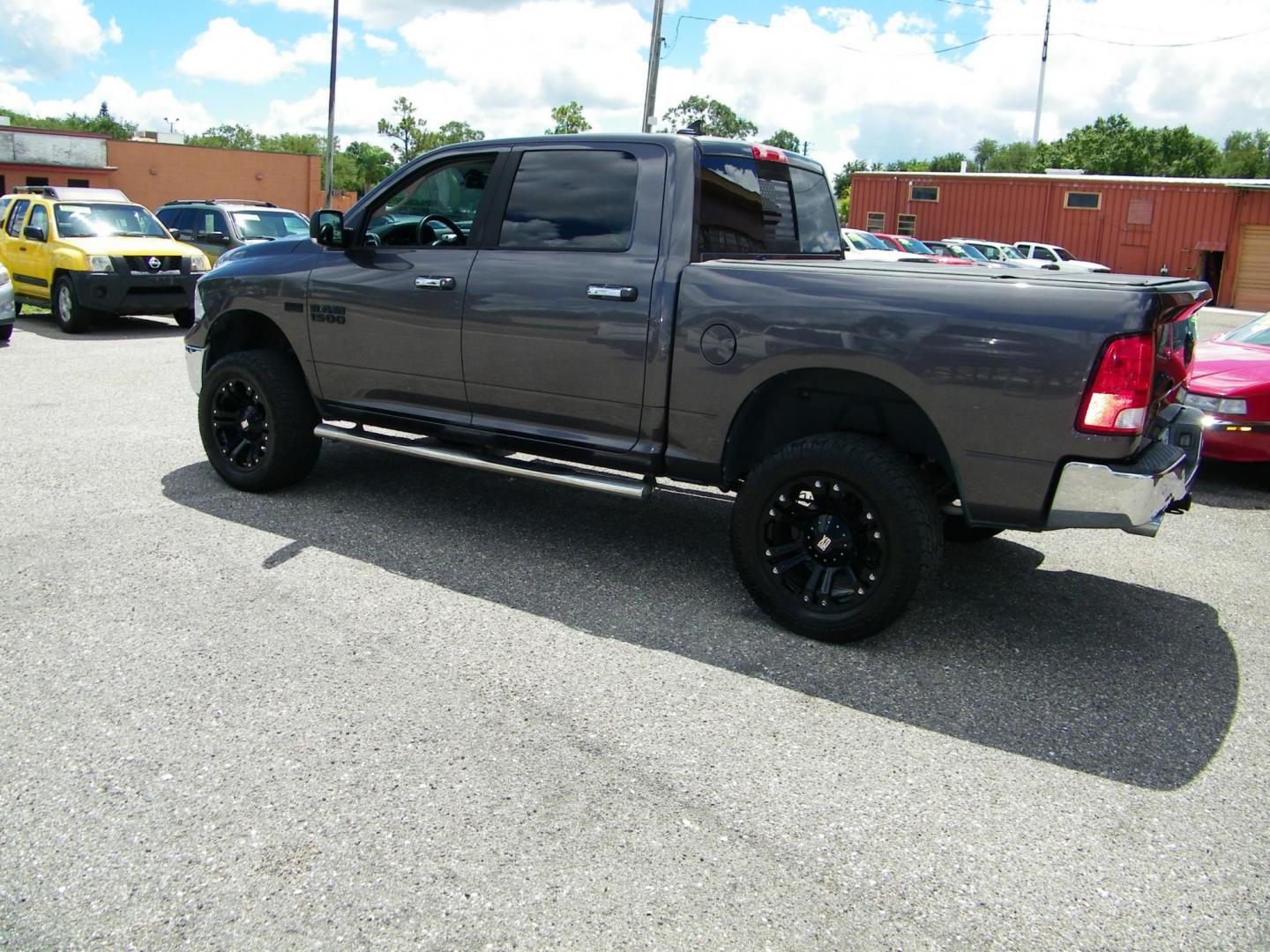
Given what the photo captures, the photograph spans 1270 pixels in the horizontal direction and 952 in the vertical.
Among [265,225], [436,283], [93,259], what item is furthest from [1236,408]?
[265,225]

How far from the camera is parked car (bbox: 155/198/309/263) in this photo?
16453mm

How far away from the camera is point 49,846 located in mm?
2775

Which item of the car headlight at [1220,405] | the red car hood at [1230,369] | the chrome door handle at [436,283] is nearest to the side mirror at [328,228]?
the chrome door handle at [436,283]

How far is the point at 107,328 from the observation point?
48.4 ft

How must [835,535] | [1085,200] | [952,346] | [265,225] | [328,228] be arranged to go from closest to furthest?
[952,346]
[835,535]
[328,228]
[265,225]
[1085,200]

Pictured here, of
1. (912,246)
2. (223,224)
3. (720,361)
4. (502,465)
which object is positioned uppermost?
(912,246)

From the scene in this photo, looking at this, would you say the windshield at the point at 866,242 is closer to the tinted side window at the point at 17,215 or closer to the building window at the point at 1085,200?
the tinted side window at the point at 17,215

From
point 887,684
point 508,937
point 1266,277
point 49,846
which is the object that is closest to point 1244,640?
point 887,684

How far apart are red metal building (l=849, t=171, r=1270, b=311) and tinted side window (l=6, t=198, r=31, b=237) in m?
34.5

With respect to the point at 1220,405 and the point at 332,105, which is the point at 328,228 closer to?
the point at 1220,405

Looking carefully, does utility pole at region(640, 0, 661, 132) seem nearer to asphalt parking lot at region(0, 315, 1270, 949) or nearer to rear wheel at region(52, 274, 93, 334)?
rear wheel at region(52, 274, 93, 334)

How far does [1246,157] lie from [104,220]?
414 feet

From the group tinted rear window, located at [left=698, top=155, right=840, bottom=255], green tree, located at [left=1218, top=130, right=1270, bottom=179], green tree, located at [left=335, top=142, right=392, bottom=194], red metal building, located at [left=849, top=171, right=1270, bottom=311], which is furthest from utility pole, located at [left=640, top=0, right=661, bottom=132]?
green tree, located at [left=1218, top=130, right=1270, bottom=179]

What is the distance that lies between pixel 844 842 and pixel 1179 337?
8.47ft
